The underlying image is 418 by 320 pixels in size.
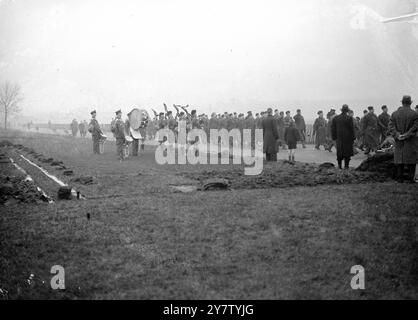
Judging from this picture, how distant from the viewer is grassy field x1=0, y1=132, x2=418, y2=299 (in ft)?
16.1

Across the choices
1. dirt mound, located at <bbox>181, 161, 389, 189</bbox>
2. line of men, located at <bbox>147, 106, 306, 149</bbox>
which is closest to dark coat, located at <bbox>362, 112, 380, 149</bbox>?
line of men, located at <bbox>147, 106, 306, 149</bbox>

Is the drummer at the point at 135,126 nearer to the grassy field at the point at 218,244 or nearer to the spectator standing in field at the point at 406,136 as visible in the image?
the grassy field at the point at 218,244

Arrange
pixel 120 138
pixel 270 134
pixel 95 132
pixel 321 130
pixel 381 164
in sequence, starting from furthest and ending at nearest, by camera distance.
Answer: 1. pixel 321 130
2. pixel 95 132
3. pixel 120 138
4. pixel 270 134
5. pixel 381 164

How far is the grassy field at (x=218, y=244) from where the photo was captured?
4.91 metres

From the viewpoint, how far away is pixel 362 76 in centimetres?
10225

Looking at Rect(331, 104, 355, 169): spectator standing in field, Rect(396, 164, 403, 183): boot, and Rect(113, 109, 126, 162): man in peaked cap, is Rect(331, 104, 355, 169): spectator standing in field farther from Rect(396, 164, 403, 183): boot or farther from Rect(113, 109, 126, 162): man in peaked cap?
Rect(113, 109, 126, 162): man in peaked cap

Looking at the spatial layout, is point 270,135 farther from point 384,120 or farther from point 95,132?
point 95,132

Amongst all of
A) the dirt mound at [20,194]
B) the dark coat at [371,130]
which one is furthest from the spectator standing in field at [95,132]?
the dark coat at [371,130]

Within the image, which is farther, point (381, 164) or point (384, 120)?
point (384, 120)

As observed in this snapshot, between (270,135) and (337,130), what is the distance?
358 centimetres

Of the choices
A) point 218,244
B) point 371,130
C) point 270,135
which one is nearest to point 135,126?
point 270,135

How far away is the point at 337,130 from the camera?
45.4ft

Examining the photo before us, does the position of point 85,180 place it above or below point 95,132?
below
